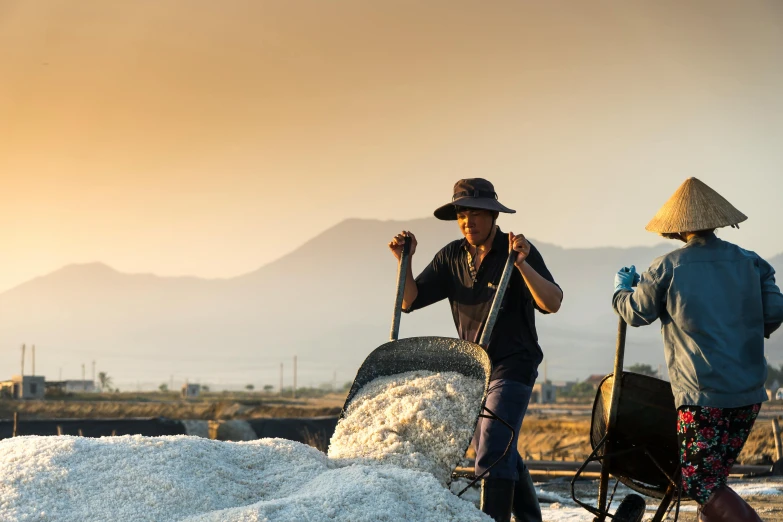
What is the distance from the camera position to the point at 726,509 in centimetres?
375

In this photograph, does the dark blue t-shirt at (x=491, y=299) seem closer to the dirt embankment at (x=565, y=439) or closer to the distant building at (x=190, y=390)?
the dirt embankment at (x=565, y=439)

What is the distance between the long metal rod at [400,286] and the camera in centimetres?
479

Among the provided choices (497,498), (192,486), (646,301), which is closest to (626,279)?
(646,301)

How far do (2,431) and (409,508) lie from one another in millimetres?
16458

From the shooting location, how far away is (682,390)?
3.89m

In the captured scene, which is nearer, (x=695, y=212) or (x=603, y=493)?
(x=695, y=212)

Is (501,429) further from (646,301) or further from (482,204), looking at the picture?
(482,204)

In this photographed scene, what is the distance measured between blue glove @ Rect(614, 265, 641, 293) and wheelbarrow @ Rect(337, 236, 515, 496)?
1.68 feet

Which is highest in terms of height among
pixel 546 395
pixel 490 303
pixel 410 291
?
pixel 410 291

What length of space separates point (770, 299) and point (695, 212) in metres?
0.50

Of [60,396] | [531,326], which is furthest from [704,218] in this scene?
[60,396]

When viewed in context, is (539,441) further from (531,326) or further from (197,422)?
(531,326)

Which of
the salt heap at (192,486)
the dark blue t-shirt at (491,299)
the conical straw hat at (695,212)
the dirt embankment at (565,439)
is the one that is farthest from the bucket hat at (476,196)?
the dirt embankment at (565,439)

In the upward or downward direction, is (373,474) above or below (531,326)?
below
